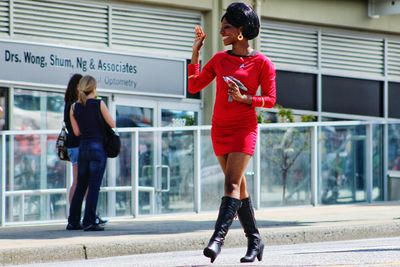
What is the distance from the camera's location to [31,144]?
599 inches

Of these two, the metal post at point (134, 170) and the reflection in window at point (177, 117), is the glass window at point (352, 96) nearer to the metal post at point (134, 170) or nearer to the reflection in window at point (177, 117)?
the reflection in window at point (177, 117)

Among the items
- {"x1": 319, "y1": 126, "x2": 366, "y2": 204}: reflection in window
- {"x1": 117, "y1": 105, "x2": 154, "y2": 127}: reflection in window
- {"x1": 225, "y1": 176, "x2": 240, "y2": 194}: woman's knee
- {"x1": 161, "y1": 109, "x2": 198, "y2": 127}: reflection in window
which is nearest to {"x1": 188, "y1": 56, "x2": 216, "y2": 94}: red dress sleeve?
{"x1": 225, "y1": 176, "x2": 240, "y2": 194}: woman's knee

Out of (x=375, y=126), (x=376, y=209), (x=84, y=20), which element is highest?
(x=84, y=20)

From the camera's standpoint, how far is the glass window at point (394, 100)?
23.9 meters

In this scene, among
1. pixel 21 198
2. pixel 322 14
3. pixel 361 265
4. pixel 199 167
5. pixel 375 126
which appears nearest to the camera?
pixel 361 265

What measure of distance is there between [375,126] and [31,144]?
5.94 m

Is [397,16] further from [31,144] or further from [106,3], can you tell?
[31,144]

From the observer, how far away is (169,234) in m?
12.9

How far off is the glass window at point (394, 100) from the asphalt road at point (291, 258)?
1128cm

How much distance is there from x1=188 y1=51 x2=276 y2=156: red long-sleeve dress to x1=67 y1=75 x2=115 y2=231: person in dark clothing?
4343 millimetres

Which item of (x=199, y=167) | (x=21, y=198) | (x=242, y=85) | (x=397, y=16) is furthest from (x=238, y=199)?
(x=397, y=16)

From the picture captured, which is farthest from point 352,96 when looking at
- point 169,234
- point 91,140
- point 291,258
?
point 291,258

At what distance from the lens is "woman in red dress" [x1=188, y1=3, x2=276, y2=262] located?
917 cm

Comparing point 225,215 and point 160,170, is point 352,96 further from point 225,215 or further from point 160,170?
point 225,215
